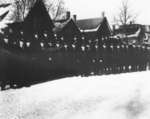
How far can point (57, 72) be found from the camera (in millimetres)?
15141

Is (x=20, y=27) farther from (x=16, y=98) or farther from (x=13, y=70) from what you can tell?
(x=16, y=98)

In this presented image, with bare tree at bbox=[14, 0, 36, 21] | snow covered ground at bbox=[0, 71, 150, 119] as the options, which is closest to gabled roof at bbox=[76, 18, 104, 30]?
bare tree at bbox=[14, 0, 36, 21]

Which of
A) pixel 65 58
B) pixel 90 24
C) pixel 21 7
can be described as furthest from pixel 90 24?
pixel 65 58

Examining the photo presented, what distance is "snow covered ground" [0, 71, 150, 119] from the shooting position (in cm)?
853

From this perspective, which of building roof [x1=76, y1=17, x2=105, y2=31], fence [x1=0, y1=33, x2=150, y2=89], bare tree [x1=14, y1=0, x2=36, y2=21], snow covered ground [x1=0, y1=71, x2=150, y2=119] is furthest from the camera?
building roof [x1=76, y1=17, x2=105, y2=31]

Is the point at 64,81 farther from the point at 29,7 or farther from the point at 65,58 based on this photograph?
the point at 29,7

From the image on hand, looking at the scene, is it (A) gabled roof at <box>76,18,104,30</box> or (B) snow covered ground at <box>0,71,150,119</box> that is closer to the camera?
(B) snow covered ground at <box>0,71,150,119</box>

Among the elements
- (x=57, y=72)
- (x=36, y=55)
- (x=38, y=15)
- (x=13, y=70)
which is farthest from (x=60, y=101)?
(x=38, y=15)

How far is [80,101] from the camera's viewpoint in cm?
972

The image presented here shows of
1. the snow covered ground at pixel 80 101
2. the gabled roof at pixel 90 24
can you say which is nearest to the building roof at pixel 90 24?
the gabled roof at pixel 90 24

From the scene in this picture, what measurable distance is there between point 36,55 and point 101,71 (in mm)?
6584

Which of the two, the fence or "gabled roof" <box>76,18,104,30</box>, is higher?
the fence

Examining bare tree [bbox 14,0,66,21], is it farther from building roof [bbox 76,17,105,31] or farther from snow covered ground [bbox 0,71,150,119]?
snow covered ground [bbox 0,71,150,119]

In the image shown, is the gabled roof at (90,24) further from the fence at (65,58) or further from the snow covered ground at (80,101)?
the snow covered ground at (80,101)
